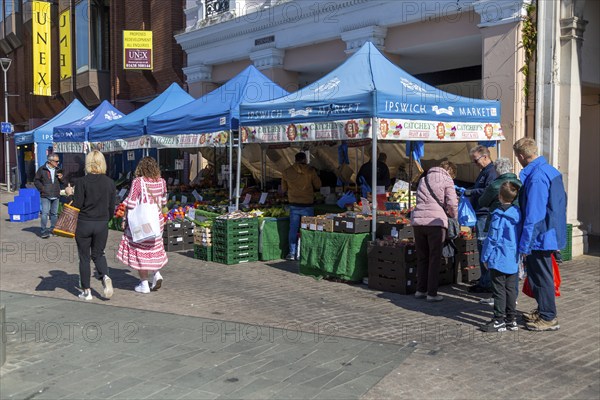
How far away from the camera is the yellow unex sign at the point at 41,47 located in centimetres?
2922

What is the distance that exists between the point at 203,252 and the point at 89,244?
333 cm

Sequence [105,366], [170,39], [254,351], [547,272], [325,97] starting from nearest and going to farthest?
[105,366]
[254,351]
[547,272]
[325,97]
[170,39]

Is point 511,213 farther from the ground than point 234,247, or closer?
farther from the ground

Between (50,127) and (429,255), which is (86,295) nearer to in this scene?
(429,255)

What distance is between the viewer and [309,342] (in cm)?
603

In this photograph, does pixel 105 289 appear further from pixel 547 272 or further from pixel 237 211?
pixel 547 272

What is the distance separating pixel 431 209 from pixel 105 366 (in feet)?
13.3

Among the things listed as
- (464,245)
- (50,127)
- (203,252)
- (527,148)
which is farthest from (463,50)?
(50,127)

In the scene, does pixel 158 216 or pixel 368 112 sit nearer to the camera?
pixel 158 216

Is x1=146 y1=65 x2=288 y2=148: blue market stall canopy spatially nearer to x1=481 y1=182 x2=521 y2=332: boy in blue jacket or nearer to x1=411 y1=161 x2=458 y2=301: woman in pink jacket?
x1=411 y1=161 x2=458 y2=301: woman in pink jacket

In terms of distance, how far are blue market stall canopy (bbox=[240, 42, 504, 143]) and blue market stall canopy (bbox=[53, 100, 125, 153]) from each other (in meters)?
7.17

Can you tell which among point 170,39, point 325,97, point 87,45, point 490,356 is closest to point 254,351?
point 490,356

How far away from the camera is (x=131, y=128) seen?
1389cm

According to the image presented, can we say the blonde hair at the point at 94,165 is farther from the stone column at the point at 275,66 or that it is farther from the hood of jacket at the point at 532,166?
the stone column at the point at 275,66
